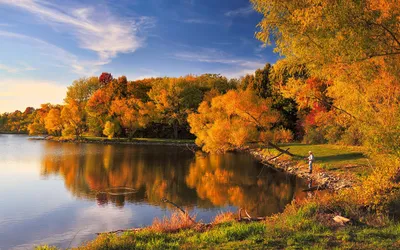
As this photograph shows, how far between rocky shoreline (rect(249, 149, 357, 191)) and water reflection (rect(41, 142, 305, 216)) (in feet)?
3.51

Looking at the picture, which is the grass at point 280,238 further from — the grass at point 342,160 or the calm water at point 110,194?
the grass at point 342,160

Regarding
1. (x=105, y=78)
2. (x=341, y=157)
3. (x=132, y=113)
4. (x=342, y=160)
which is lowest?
(x=342, y=160)

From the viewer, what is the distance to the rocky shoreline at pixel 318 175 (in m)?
18.8

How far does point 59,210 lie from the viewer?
15148 millimetres

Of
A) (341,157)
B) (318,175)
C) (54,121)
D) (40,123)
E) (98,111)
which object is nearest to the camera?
(318,175)

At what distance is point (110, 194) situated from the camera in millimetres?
18078

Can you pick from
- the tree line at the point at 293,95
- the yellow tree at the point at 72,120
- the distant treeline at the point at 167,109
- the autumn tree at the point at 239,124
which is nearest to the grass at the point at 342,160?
the tree line at the point at 293,95

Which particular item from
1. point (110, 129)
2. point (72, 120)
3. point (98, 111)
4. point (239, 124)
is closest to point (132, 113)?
point (110, 129)

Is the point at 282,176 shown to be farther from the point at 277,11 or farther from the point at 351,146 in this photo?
the point at 277,11

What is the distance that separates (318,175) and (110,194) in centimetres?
1419

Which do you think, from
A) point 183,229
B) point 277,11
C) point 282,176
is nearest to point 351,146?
point 282,176

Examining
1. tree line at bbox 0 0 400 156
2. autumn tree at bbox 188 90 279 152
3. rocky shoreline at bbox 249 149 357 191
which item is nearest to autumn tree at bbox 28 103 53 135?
tree line at bbox 0 0 400 156

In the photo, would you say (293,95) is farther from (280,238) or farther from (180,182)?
(280,238)

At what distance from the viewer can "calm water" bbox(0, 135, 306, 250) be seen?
12820mm
